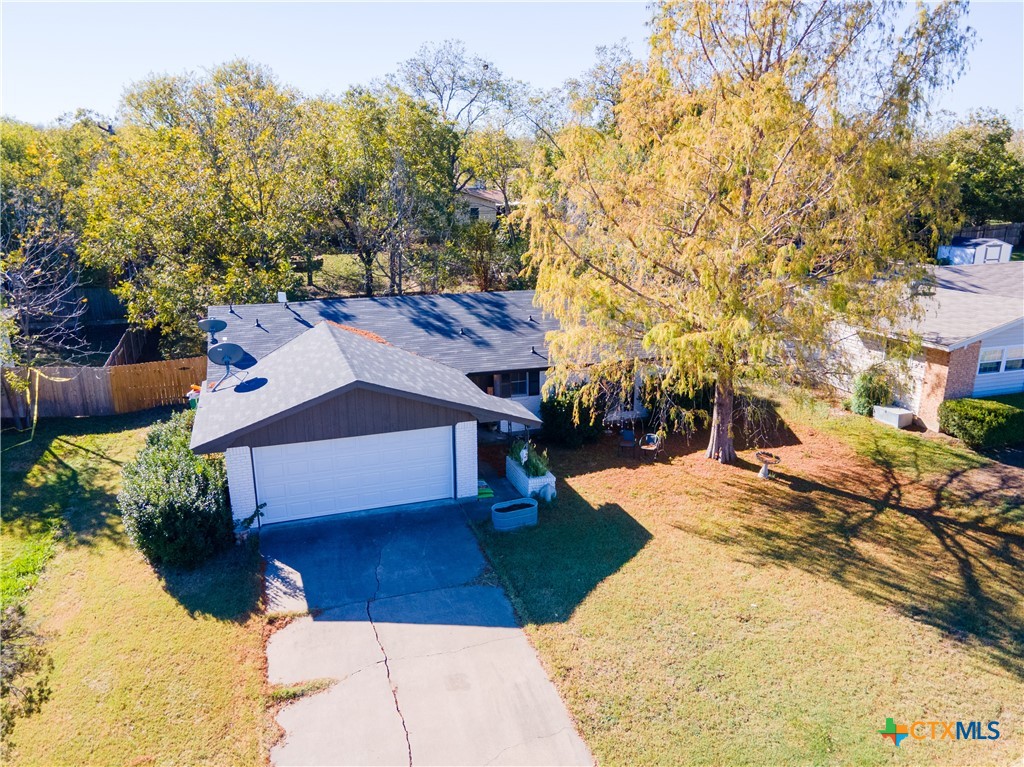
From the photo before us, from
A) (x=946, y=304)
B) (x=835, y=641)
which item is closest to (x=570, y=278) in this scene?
(x=835, y=641)

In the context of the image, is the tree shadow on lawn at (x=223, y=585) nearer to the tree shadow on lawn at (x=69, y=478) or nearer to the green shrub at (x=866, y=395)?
the tree shadow on lawn at (x=69, y=478)

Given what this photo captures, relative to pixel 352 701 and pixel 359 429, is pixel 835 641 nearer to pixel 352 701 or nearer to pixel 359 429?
pixel 352 701

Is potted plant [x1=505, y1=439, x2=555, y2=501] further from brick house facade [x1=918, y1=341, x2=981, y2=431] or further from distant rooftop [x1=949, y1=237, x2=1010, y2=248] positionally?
distant rooftop [x1=949, y1=237, x2=1010, y2=248]

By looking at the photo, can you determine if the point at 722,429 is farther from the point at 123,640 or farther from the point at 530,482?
the point at 123,640

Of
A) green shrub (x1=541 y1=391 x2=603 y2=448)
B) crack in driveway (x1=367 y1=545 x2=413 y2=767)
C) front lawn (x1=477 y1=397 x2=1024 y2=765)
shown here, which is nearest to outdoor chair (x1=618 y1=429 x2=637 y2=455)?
green shrub (x1=541 y1=391 x2=603 y2=448)

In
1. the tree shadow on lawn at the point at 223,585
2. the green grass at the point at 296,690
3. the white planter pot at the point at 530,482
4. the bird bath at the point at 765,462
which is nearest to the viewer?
Result: the green grass at the point at 296,690

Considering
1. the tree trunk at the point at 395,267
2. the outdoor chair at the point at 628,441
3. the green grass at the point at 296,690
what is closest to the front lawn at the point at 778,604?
the outdoor chair at the point at 628,441
